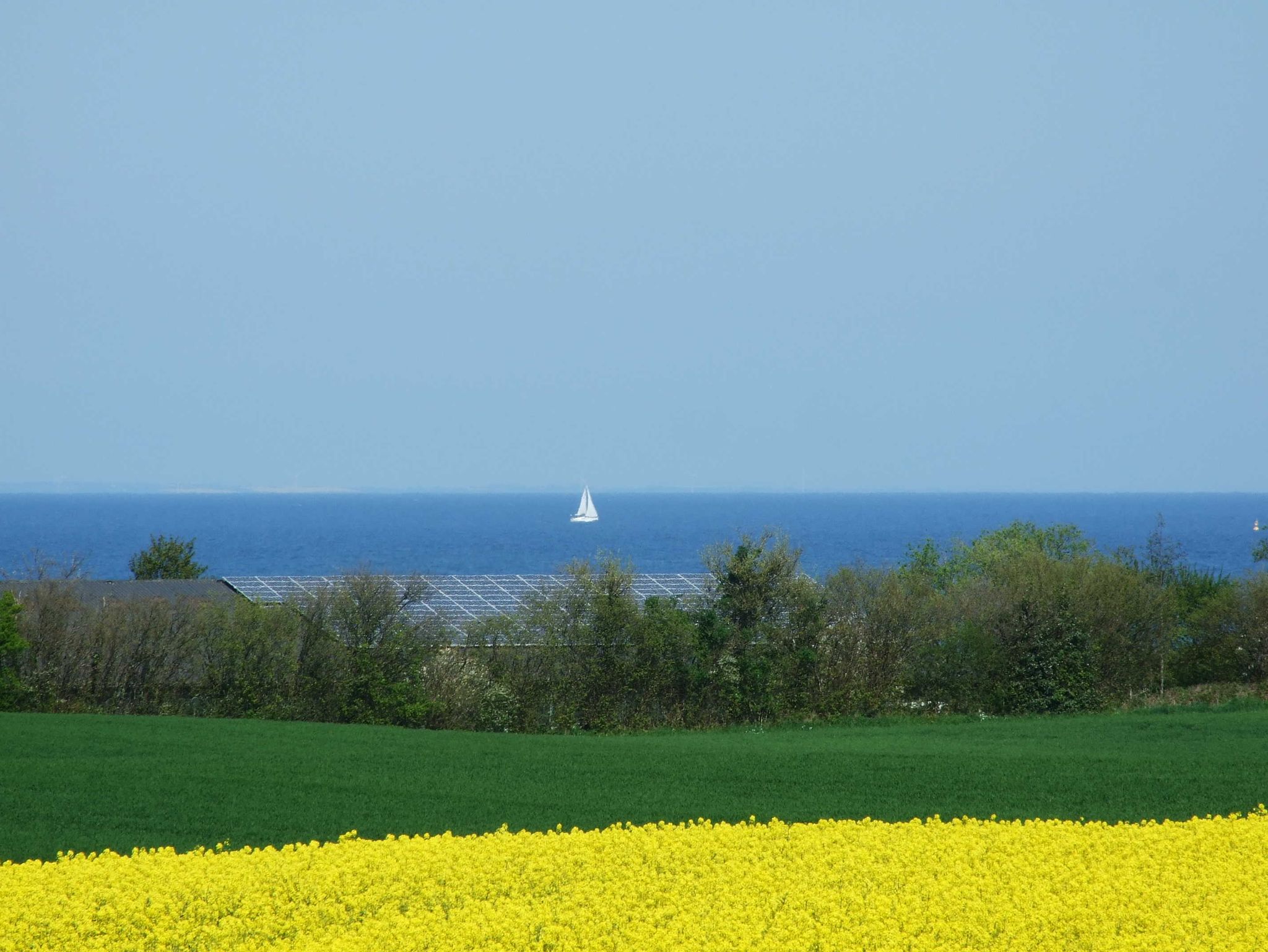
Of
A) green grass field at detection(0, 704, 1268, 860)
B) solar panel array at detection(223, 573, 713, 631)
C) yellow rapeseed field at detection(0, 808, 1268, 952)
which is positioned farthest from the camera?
solar panel array at detection(223, 573, 713, 631)

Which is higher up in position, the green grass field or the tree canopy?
the tree canopy

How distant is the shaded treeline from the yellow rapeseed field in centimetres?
1395

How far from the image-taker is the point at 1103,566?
32.4m

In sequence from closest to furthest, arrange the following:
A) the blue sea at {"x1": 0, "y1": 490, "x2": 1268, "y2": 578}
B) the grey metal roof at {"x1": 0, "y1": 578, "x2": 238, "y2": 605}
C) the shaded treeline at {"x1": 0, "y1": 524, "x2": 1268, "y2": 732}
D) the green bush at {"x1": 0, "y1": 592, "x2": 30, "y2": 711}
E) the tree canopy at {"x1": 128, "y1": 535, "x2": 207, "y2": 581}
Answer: the green bush at {"x1": 0, "y1": 592, "x2": 30, "y2": 711}, the shaded treeline at {"x1": 0, "y1": 524, "x2": 1268, "y2": 732}, the grey metal roof at {"x1": 0, "y1": 578, "x2": 238, "y2": 605}, the tree canopy at {"x1": 128, "y1": 535, "x2": 207, "y2": 581}, the blue sea at {"x1": 0, "y1": 490, "x2": 1268, "y2": 578}

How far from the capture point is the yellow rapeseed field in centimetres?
968

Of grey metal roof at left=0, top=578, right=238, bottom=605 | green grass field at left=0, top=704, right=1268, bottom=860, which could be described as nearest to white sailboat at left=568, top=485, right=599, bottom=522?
grey metal roof at left=0, top=578, right=238, bottom=605

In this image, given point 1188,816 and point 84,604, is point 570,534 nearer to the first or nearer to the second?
point 84,604

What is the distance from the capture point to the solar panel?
29.2m

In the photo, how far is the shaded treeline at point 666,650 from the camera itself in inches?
1051

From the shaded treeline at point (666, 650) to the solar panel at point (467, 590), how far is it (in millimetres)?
541

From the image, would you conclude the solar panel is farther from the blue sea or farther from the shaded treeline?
the blue sea

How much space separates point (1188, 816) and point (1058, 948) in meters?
6.69

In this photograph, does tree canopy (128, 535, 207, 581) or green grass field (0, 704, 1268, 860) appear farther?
tree canopy (128, 535, 207, 581)

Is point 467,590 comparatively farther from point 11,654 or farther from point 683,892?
point 683,892
